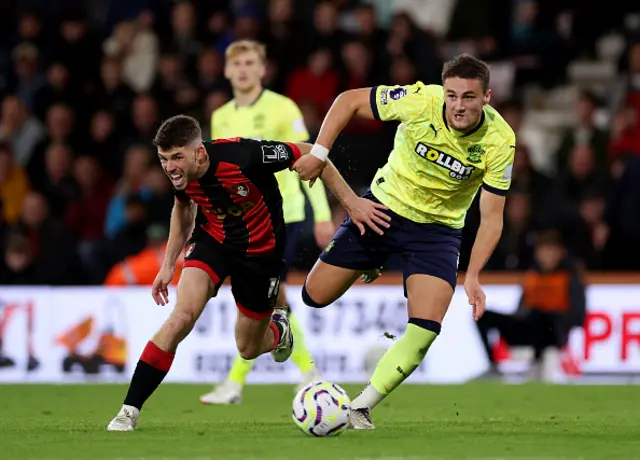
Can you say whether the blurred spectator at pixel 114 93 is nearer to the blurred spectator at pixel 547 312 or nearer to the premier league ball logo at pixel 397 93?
the blurred spectator at pixel 547 312

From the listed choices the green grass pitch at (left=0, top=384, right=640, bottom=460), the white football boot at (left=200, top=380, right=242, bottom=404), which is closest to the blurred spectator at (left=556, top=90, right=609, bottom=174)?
the green grass pitch at (left=0, top=384, right=640, bottom=460)

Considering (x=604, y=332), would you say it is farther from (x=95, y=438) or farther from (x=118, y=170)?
(x=95, y=438)

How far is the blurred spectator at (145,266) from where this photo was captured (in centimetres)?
1390

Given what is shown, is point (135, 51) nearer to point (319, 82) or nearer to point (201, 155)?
point (319, 82)

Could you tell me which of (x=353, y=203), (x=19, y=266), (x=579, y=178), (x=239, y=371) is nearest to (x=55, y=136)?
(x=19, y=266)

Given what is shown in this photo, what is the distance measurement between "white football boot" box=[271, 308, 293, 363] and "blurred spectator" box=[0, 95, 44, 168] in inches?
302

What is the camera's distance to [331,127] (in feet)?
26.3

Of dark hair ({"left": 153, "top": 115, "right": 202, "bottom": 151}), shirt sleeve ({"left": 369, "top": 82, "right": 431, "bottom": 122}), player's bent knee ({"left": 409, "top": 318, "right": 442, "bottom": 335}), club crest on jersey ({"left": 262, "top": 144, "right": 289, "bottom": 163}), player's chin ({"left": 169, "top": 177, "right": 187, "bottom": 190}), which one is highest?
shirt sleeve ({"left": 369, "top": 82, "right": 431, "bottom": 122})

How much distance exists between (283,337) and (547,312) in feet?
16.2

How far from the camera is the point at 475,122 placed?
25.9 ft

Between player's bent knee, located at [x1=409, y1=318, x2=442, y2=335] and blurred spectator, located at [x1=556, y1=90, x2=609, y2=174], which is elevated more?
blurred spectator, located at [x1=556, y1=90, x2=609, y2=174]

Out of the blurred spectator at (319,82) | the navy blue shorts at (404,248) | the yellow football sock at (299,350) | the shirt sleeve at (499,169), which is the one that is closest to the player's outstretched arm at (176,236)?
the navy blue shorts at (404,248)

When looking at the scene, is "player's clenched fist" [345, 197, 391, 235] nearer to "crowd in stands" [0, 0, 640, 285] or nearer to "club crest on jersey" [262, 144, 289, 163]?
"club crest on jersey" [262, 144, 289, 163]

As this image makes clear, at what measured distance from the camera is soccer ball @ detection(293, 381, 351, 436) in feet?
24.6
